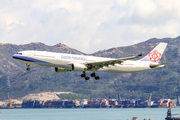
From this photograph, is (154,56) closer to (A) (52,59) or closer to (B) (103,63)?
(B) (103,63)

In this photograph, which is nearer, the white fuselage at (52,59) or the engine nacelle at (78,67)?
the white fuselage at (52,59)

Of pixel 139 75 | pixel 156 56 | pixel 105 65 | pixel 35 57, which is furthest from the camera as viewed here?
pixel 139 75

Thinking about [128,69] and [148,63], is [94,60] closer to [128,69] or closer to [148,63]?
[128,69]

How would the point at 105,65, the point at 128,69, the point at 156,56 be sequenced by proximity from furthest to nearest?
1. the point at 156,56
2. the point at 128,69
3. the point at 105,65

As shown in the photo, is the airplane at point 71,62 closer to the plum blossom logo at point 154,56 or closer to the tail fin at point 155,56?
the tail fin at point 155,56

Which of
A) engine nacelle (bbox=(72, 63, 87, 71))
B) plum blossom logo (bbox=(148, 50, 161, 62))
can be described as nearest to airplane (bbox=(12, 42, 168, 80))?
engine nacelle (bbox=(72, 63, 87, 71))

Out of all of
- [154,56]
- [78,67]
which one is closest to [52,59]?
[78,67]

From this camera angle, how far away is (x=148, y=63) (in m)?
73.8

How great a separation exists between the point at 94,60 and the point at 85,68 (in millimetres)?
3321

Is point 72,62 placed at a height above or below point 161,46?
below

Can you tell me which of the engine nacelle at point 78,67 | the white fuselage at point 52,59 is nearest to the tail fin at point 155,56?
the white fuselage at point 52,59
